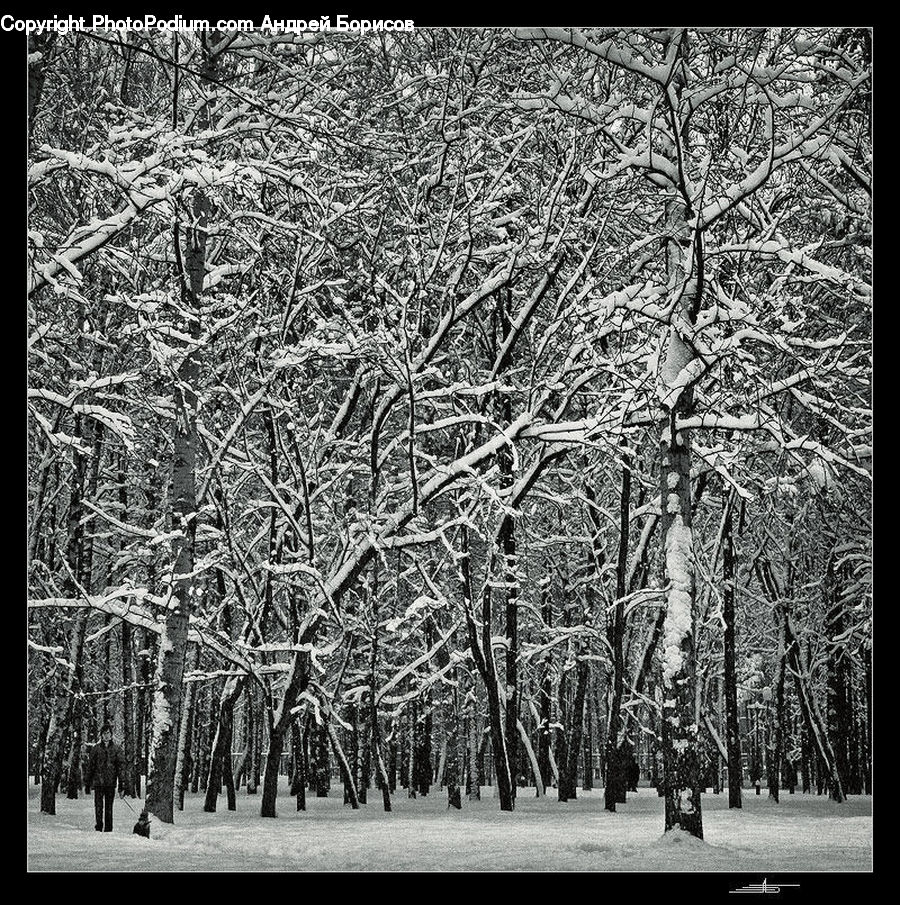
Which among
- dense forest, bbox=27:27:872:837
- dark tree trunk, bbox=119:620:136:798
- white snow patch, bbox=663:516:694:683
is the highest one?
dense forest, bbox=27:27:872:837

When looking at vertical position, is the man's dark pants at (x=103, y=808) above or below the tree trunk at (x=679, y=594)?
below

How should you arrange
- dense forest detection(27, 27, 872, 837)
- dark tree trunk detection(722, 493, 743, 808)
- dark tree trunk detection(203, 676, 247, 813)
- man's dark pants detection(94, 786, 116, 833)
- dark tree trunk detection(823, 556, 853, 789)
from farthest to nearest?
1. dark tree trunk detection(823, 556, 853, 789)
2. dark tree trunk detection(722, 493, 743, 808)
3. dark tree trunk detection(203, 676, 247, 813)
4. man's dark pants detection(94, 786, 116, 833)
5. dense forest detection(27, 27, 872, 837)

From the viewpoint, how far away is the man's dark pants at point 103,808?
39.7 ft

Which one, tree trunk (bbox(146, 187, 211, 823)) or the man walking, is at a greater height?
tree trunk (bbox(146, 187, 211, 823))

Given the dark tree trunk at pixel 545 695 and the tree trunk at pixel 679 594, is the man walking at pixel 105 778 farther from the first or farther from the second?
the dark tree trunk at pixel 545 695

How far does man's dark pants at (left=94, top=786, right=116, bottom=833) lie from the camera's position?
12.1m

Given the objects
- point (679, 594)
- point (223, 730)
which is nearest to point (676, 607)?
point (679, 594)

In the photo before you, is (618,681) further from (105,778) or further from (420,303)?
(105,778)

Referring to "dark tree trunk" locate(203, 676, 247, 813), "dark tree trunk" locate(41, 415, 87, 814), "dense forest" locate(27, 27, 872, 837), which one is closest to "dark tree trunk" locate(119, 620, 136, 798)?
"dense forest" locate(27, 27, 872, 837)

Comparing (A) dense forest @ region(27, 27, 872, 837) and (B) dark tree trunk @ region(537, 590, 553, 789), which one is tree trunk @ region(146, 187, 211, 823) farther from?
(B) dark tree trunk @ region(537, 590, 553, 789)

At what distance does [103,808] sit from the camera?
1230 cm

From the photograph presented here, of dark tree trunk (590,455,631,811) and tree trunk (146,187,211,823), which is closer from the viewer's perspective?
tree trunk (146,187,211,823)
